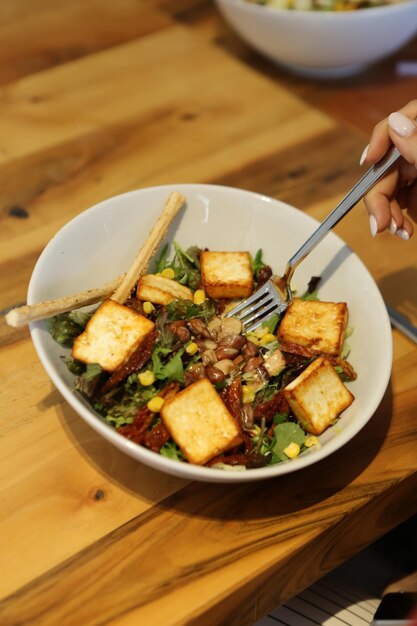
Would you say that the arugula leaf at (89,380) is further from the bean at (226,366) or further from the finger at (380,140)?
the finger at (380,140)

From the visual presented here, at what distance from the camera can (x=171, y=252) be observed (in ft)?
6.43

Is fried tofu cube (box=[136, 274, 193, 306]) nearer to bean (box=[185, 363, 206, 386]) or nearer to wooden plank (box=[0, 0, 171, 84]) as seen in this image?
bean (box=[185, 363, 206, 386])

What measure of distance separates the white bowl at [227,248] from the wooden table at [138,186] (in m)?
0.20

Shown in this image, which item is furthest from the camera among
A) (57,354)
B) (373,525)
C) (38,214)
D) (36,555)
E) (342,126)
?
(342,126)

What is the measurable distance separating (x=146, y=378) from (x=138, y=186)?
3.32 ft

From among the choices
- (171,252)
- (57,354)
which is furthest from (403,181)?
(57,354)

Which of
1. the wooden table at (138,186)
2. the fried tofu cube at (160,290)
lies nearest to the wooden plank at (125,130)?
the wooden table at (138,186)

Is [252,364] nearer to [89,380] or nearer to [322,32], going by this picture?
[89,380]

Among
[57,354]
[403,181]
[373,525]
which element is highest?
[403,181]

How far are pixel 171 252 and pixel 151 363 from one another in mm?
471

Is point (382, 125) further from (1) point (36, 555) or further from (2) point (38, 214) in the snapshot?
(1) point (36, 555)

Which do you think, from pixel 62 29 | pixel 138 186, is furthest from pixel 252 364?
pixel 62 29

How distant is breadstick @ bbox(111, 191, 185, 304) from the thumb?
0.58m

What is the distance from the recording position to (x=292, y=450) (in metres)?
1.49
